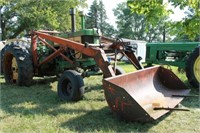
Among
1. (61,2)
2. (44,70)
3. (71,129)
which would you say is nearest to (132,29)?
(61,2)

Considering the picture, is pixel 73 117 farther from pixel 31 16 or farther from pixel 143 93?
pixel 31 16

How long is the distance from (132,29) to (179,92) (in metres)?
48.2

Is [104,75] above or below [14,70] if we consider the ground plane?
above

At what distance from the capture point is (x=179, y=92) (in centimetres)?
466

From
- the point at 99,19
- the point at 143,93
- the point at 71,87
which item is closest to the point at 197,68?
the point at 143,93

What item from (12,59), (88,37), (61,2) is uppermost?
(61,2)

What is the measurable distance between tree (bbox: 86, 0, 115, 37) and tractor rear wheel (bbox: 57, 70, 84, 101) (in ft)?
161

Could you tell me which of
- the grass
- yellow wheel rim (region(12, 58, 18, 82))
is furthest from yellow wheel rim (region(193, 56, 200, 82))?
yellow wheel rim (region(12, 58, 18, 82))

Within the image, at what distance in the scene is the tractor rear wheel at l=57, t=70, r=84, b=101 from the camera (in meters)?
4.76

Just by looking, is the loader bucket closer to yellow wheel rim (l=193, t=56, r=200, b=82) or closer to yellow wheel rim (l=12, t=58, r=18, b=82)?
yellow wheel rim (l=193, t=56, r=200, b=82)

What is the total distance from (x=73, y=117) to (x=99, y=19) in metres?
53.6

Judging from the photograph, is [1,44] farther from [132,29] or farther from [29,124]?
[132,29]

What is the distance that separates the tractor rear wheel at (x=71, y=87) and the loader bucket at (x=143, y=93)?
0.95m

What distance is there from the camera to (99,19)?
5669 cm
